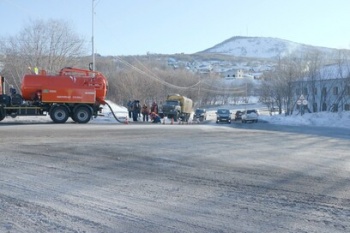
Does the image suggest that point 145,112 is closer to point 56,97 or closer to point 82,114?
point 82,114

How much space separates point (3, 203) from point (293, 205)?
4.51m

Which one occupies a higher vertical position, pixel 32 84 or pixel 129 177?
pixel 32 84

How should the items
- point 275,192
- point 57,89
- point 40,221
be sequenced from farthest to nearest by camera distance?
point 57,89
point 275,192
point 40,221

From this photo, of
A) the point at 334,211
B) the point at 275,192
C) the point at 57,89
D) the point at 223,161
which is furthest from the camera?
the point at 57,89

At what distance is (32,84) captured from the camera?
28.7 m

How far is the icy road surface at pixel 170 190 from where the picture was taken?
19.7 ft

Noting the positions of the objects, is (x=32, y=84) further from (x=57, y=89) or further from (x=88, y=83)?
(x=88, y=83)

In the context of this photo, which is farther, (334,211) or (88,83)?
(88,83)

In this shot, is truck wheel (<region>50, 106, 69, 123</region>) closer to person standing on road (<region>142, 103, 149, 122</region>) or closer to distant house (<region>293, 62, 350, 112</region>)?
person standing on road (<region>142, 103, 149, 122</region>)

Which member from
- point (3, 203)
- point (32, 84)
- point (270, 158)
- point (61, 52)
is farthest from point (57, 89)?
point (61, 52)

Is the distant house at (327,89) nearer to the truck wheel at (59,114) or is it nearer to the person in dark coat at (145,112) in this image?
the person in dark coat at (145,112)

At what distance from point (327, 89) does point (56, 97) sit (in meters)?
57.2

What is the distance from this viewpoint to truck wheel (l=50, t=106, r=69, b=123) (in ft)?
93.9

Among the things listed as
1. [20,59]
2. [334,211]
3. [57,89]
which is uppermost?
[20,59]
